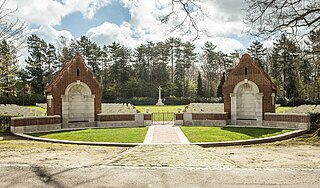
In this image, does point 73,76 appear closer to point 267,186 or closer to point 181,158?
point 181,158

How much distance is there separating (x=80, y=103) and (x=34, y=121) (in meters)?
3.74

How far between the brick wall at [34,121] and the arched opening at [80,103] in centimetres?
A: 128

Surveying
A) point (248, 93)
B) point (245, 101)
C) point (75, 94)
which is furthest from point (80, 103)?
point (248, 93)

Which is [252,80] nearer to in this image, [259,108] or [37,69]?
[259,108]

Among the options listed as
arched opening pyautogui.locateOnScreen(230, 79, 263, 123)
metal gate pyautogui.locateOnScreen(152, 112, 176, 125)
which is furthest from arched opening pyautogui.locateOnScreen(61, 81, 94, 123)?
arched opening pyautogui.locateOnScreen(230, 79, 263, 123)

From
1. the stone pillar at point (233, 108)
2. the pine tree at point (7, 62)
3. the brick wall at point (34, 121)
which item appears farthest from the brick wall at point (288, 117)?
the pine tree at point (7, 62)

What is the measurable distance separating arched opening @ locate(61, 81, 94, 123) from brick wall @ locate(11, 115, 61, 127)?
128cm

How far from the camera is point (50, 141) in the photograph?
48.2 ft

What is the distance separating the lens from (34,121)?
18.2m

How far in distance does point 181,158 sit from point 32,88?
55843 millimetres

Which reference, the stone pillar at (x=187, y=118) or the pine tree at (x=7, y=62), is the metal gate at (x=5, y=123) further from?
the stone pillar at (x=187, y=118)

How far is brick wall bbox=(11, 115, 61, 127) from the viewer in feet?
57.5

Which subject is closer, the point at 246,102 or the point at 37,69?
the point at 246,102

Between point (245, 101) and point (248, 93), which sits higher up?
point (248, 93)
